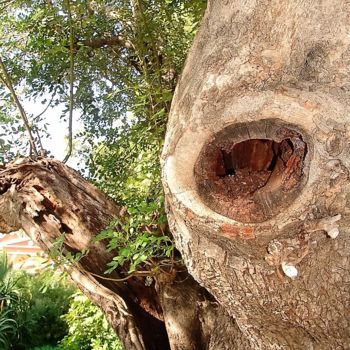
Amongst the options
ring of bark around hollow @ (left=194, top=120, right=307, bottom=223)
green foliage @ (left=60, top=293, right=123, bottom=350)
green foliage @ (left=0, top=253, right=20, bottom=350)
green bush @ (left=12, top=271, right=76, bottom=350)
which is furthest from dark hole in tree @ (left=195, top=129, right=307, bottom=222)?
green bush @ (left=12, top=271, right=76, bottom=350)

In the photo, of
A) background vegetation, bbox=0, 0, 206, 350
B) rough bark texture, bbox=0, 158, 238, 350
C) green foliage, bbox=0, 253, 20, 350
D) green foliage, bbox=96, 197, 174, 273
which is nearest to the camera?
green foliage, bbox=96, 197, 174, 273

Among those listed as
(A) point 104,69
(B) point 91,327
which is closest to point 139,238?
(A) point 104,69

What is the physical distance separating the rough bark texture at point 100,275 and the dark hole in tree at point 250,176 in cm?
125

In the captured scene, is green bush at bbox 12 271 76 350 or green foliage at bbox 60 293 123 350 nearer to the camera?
green foliage at bbox 60 293 123 350

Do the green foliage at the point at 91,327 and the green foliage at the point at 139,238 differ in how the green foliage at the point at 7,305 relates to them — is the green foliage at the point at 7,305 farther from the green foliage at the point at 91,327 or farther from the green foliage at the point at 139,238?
the green foliage at the point at 139,238

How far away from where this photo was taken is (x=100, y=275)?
256 cm

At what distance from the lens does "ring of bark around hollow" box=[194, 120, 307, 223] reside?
123 cm

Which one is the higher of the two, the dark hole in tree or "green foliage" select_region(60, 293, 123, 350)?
the dark hole in tree

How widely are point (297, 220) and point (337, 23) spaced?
1.74 feet

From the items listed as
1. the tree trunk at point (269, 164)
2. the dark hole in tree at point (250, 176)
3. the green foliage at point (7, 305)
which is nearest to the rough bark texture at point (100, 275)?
the tree trunk at point (269, 164)

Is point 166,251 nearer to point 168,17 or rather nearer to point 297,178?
point 297,178

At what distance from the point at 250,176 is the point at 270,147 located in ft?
0.32

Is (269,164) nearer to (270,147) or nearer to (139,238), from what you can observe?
(270,147)

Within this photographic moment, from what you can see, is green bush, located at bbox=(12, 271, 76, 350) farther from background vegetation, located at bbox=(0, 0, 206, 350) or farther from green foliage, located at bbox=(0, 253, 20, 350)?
background vegetation, located at bbox=(0, 0, 206, 350)
